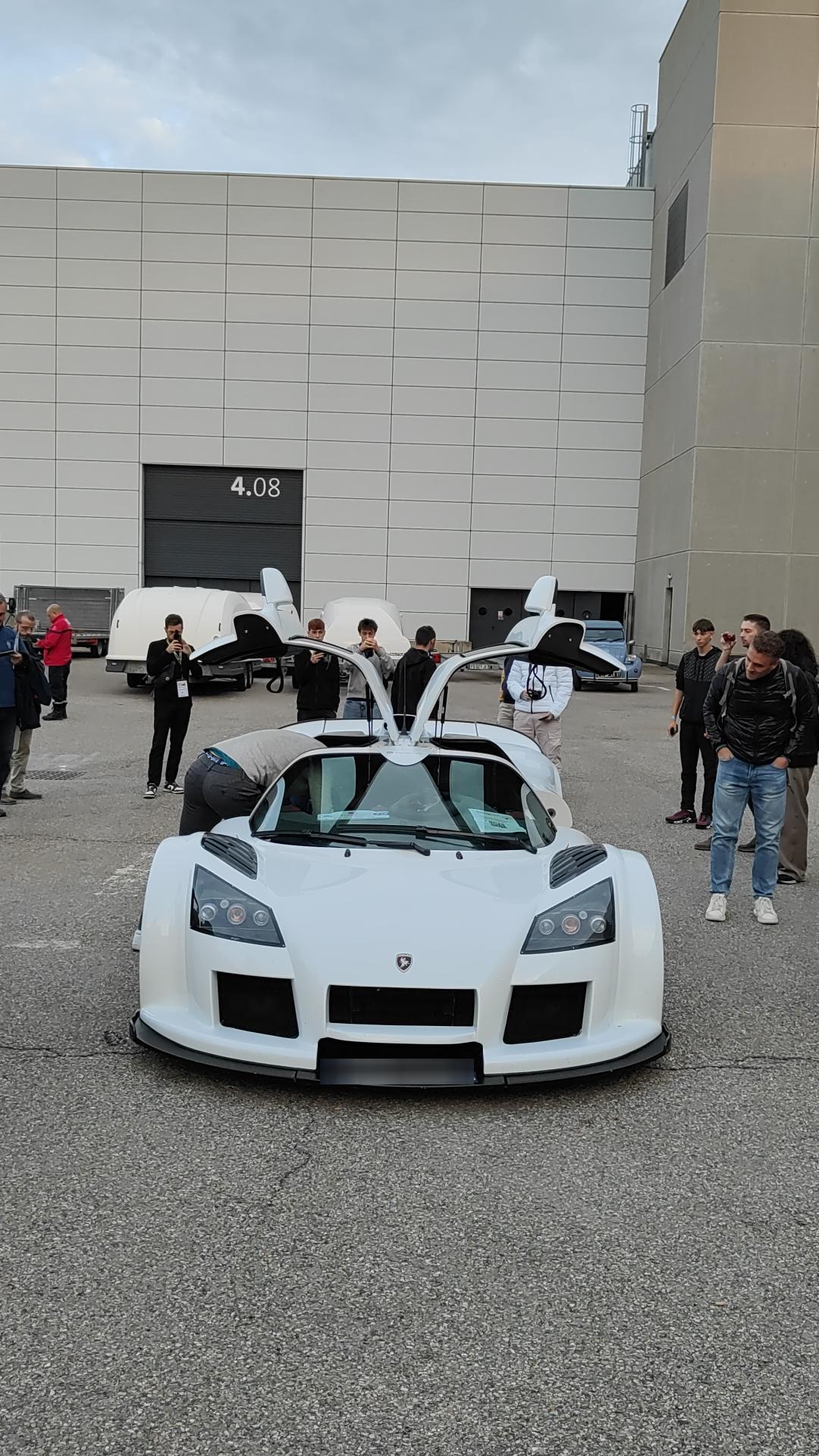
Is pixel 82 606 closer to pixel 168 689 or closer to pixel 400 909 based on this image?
pixel 168 689

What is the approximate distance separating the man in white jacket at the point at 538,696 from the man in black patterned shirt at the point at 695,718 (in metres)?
1.07

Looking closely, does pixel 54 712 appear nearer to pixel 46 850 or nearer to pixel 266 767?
pixel 46 850

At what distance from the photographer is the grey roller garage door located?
126ft

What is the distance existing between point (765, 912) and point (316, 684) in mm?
5792

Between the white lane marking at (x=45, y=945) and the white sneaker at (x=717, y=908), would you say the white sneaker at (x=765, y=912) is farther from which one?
the white lane marking at (x=45, y=945)

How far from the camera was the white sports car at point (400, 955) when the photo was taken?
4035 millimetres

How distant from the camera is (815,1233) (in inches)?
130

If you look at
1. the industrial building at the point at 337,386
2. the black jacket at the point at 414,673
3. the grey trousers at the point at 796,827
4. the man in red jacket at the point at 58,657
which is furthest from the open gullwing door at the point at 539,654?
the industrial building at the point at 337,386

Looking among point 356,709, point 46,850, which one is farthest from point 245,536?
point 46,850

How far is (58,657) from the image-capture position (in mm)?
18156

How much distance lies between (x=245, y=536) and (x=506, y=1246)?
1442 inches

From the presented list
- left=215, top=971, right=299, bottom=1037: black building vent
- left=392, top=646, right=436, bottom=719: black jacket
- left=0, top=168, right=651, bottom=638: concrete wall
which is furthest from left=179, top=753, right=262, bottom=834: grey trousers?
left=0, top=168, right=651, bottom=638: concrete wall

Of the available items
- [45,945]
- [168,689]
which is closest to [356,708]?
[168,689]

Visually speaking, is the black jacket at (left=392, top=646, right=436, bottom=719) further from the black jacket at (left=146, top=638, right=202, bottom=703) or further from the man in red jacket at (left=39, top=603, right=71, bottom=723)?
the man in red jacket at (left=39, top=603, right=71, bottom=723)
